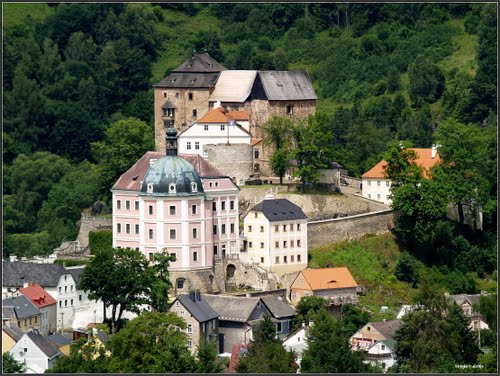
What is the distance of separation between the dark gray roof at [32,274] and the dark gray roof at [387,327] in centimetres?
1465

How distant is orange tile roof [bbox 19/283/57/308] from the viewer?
110750 millimetres

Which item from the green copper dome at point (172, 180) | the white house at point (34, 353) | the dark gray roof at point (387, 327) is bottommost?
the white house at point (34, 353)

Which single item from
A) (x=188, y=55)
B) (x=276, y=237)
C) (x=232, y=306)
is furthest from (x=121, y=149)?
(x=188, y=55)

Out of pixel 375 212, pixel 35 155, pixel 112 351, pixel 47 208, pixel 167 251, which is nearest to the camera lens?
pixel 112 351

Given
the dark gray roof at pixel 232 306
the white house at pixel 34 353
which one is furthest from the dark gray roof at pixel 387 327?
the white house at pixel 34 353

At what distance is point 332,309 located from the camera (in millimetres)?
113938

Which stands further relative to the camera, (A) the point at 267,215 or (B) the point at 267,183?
(B) the point at 267,183

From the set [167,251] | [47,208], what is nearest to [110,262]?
[167,251]

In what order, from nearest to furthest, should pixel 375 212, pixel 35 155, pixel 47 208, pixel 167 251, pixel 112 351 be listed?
pixel 112 351
pixel 167 251
pixel 375 212
pixel 47 208
pixel 35 155

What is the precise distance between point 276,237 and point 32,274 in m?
11.4

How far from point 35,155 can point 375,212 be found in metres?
35.6

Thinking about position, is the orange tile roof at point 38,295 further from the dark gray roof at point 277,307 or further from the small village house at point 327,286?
the small village house at point 327,286

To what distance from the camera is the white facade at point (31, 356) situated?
10419 cm

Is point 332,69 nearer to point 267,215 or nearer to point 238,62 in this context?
point 238,62
